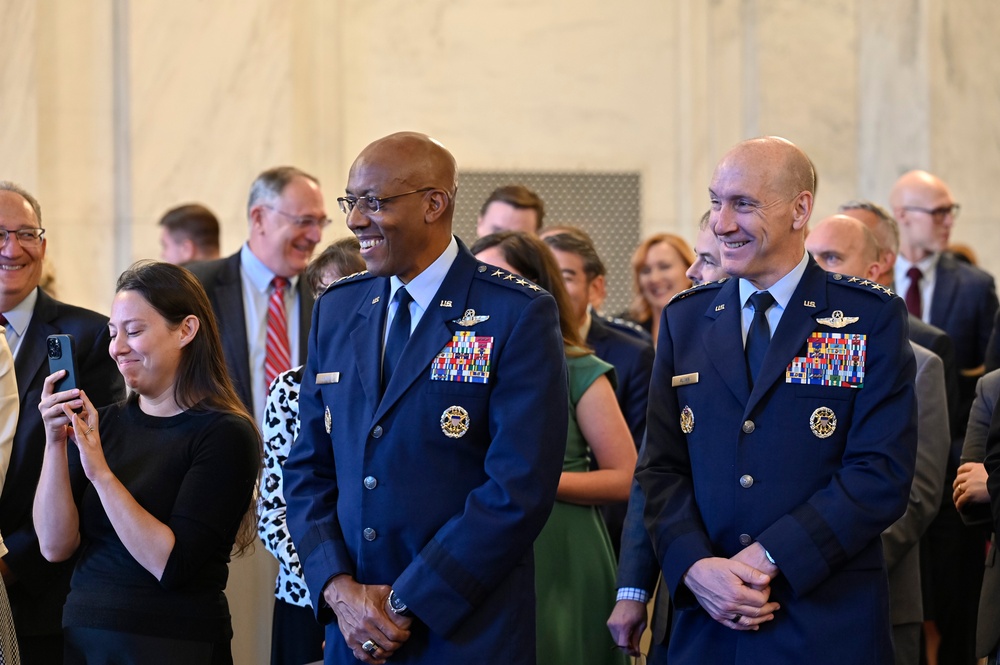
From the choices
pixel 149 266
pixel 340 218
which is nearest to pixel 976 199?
pixel 340 218

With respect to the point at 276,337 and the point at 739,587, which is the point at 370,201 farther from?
the point at 276,337

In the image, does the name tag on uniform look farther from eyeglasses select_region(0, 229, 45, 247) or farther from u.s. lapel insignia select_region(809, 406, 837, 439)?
eyeglasses select_region(0, 229, 45, 247)

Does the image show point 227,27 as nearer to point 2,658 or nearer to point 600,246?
point 600,246

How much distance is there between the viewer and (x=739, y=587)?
279 cm

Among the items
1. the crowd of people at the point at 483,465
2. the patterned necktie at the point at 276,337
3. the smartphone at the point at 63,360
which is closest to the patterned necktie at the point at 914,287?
the crowd of people at the point at 483,465

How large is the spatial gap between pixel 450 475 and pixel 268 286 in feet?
7.66

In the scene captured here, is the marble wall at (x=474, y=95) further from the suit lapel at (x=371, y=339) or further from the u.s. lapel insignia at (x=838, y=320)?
the u.s. lapel insignia at (x=838, y=320)

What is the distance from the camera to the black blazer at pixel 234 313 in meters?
4.82

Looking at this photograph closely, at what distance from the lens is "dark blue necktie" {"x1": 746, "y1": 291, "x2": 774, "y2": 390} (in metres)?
2.98

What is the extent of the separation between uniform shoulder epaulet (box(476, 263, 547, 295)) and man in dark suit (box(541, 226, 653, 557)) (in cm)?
Result: 130

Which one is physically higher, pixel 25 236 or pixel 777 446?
pixel 25 236

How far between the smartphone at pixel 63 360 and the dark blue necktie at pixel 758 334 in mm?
1685

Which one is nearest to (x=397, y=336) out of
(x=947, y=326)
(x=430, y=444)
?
(x=430, y=444)

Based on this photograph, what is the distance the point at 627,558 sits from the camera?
3.27 metres
